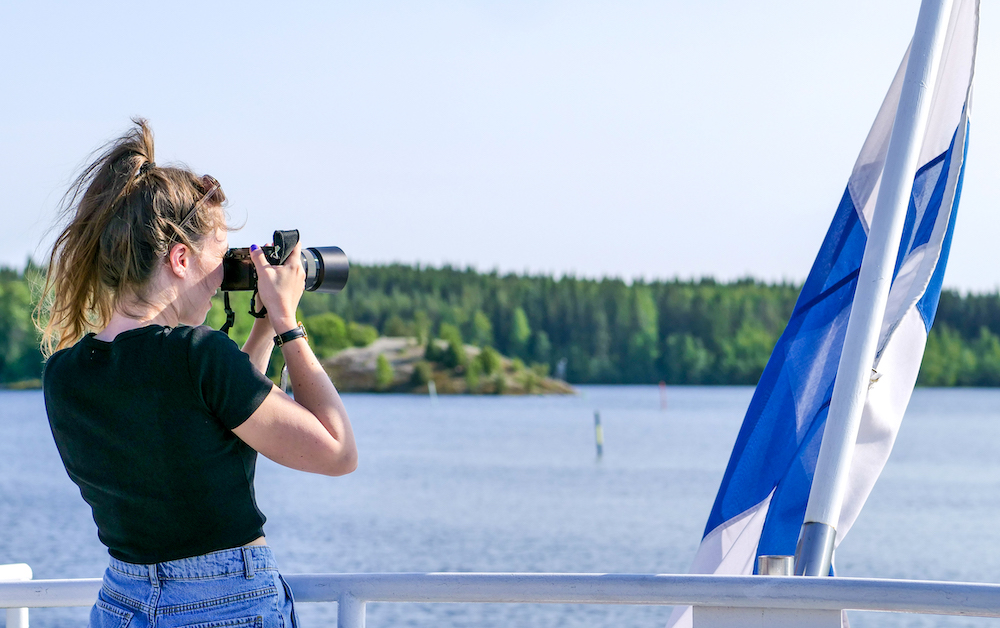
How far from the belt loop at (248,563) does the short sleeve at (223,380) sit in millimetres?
194

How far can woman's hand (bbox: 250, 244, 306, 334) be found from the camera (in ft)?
5.03

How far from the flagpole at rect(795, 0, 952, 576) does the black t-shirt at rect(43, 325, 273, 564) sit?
3.34 ft

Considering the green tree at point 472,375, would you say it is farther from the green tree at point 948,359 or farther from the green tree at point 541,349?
the green tree at point 948,359

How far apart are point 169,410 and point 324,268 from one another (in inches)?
15.9

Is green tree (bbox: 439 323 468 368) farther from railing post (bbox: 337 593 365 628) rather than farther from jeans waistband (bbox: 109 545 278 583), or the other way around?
jeans waistband (bbox: 109 545 278 583)

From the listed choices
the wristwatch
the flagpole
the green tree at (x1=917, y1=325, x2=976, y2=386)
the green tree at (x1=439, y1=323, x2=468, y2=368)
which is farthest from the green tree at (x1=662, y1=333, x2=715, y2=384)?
the wristwatch

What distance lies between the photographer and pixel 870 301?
1.98 meters

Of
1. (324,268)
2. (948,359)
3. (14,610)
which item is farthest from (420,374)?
(324,268)

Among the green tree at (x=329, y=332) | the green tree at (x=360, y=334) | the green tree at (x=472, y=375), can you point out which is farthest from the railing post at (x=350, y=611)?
the green tree at (x=360, y=334)

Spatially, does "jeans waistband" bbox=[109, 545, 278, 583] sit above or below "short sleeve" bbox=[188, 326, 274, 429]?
below

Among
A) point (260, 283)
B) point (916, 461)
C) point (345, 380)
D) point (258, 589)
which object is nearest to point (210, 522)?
point (258, 589)

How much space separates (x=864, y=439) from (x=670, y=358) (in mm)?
108630

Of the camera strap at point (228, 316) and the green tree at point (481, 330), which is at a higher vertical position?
the camera strap at point (228, 316)

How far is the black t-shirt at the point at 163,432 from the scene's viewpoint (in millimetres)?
1388
